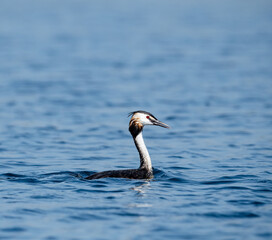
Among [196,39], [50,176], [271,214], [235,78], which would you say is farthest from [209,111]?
[196,39]

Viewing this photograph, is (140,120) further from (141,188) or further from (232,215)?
(232,215)

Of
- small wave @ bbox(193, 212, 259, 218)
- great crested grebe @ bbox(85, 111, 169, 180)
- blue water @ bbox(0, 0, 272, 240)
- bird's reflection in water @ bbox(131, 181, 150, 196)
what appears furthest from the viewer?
great crested grebe @ bbox(85, 111, 169, 180)

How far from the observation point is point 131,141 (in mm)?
19562

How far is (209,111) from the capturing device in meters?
23.8

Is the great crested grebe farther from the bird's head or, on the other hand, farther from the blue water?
the blue water

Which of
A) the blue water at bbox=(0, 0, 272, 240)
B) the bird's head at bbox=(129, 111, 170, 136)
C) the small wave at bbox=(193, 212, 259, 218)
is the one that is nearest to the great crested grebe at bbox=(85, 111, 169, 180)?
the bird's head at bbox=(129, 111, 170, 136)

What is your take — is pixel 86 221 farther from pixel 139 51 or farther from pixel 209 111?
pixel 139 51

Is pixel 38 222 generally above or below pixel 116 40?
below

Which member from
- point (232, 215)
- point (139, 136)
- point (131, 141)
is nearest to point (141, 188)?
point (139, 136)

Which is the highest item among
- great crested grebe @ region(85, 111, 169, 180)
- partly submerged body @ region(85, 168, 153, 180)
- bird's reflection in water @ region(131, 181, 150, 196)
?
great crested grebe @ region(85, 111, 169, 180)

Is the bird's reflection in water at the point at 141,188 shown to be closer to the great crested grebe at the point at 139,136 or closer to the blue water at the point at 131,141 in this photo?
the blue water at the point at 131,141

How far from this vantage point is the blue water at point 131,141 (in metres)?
11.3

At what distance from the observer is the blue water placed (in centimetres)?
1129

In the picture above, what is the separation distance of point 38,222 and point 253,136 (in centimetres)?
1023
